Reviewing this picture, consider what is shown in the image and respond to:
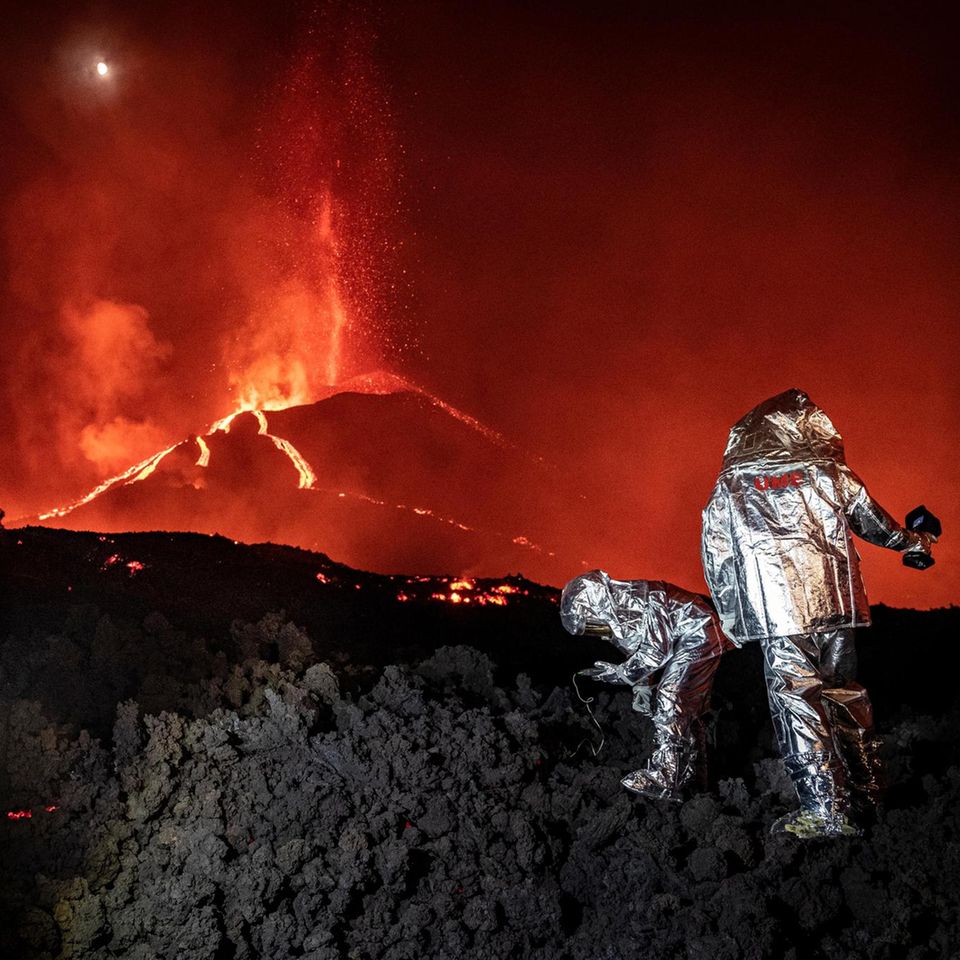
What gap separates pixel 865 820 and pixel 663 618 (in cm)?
140

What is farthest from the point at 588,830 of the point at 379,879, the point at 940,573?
the point at 940,573

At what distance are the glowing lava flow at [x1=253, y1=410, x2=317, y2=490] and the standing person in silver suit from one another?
16.4 m

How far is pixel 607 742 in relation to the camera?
5.67 metres

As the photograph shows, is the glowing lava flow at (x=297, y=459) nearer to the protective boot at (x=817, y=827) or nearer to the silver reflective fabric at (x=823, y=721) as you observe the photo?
the silver reflective fabric at (x=823, y=721)

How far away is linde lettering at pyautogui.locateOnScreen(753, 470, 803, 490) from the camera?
4.58 m

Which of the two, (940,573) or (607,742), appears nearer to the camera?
(607,742)

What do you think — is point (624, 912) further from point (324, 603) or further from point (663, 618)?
point (324, 603)

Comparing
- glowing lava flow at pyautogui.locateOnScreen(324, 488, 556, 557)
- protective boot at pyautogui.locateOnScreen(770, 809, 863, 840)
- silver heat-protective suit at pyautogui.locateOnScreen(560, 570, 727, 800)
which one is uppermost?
glowing lava flow at pyautogui.locateOnScreen(324, 488, 556, 557)

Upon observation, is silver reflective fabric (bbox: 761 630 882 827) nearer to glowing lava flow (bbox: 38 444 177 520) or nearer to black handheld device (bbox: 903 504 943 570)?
black handheld device (bbox: 903 504 943 570)

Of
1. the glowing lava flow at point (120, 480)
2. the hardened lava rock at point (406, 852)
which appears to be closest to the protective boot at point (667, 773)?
the hardened lava rock at point (406, 852)

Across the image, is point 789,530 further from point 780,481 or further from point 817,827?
point 817,827

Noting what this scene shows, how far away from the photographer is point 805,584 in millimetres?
4422

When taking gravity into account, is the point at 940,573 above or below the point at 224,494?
below

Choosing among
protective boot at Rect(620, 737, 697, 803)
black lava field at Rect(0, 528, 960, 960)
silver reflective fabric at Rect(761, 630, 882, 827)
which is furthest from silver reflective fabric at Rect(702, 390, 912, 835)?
protective boot at Rect(620, 737, 697, 803)
